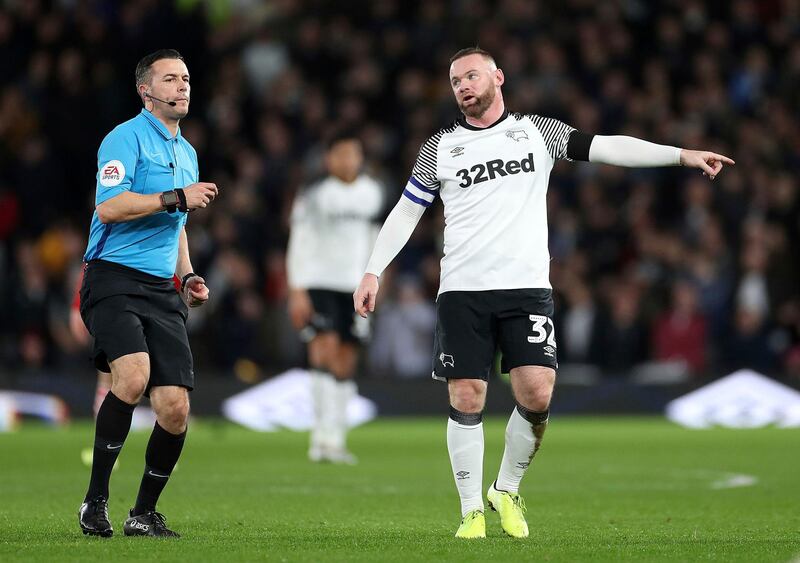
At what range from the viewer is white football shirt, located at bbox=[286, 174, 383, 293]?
1319 centimetres

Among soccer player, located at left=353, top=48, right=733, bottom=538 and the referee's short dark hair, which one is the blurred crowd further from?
the referee's short dark hair

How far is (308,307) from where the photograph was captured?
1310 cm

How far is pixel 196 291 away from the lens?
7.46 meters

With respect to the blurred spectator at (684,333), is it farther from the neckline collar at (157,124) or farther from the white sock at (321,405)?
the neckline collar at (157,124)

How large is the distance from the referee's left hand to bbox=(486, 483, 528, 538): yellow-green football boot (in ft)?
5.84

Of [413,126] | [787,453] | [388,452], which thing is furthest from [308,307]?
[413,126]

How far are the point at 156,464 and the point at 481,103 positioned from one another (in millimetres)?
2373

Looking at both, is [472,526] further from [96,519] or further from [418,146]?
[418,146]

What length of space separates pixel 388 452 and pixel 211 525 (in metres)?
5.93

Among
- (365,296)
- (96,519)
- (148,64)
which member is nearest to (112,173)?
(148,64)

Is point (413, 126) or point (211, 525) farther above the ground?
point (413, 126)

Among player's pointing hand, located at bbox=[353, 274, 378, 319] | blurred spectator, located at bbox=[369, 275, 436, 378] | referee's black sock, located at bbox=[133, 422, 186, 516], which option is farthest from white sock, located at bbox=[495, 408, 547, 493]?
blurred spectator, located at bbox=[369, 275, 436, 378]

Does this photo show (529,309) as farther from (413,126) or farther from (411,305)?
(413,126)

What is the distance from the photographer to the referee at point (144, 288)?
7039 mm
